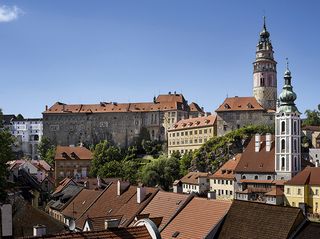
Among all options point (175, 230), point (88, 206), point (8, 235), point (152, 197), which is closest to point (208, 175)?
point (88, 206)

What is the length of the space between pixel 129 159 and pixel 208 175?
43078mm

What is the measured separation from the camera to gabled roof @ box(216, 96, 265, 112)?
4112 inches

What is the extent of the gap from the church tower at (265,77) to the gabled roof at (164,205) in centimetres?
8226

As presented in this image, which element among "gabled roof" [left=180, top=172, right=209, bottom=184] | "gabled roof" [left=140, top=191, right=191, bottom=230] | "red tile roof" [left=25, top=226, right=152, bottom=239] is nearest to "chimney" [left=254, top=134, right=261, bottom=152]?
"gabled roof" [left=180, top=172, right=209, bottom=184]

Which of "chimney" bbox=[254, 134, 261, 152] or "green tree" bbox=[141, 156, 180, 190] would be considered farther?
"green tree" bbox=[141, 156, 180, 190]

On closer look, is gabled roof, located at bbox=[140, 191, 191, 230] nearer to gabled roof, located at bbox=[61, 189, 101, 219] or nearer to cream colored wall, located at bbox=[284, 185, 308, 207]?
gabled roof, located at bbox=[61, 189, 101, 219]

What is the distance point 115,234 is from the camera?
14.3 metres

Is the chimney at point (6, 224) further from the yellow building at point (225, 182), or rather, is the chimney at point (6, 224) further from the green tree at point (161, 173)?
the green tree at point (161, 173)

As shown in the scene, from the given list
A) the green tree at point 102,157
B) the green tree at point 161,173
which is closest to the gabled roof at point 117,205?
the green tree at point 161,173

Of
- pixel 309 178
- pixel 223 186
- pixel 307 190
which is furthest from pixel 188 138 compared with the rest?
pixel 307 190

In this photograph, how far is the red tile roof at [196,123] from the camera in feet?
356

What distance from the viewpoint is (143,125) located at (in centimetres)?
13188

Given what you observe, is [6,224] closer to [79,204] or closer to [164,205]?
[164,205]

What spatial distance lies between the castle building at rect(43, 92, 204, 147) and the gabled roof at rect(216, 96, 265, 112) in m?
21.1
